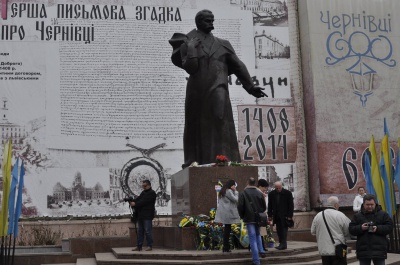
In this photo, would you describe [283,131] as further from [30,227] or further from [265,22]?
[30,227]

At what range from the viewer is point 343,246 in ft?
22.4

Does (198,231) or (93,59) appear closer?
(198,231)

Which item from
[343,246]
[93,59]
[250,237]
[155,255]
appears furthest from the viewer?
[93,59]

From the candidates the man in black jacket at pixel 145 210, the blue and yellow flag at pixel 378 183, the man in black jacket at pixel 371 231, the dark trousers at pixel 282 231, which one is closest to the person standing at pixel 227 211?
the dark trousers at pixel 282 231

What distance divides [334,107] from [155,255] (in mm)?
11587

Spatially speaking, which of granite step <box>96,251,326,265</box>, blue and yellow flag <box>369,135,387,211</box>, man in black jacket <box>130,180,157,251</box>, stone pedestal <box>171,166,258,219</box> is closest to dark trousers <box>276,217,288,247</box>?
granite step <box>96,251,326,265</box>

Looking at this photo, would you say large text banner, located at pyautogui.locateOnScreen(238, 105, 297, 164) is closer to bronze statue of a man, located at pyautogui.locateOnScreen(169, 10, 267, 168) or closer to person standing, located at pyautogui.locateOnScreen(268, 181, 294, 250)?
bronze statue of a man, located at pyautogui.locateOnScreen(169, 10, 267, 168)

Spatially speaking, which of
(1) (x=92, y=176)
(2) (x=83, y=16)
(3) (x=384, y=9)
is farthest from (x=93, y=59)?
(3) (x=384, y=9)

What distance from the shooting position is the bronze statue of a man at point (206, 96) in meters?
11.0

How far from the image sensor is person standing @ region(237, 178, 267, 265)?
8.68 meters

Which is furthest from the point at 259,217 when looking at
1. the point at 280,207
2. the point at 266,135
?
the point at 266,135

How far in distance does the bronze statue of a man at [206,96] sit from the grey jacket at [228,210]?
171cm

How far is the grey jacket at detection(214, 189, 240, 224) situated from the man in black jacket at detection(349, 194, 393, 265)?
265cm

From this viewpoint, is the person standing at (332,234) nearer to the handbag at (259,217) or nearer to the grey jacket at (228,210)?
the handbag at (259,217)
